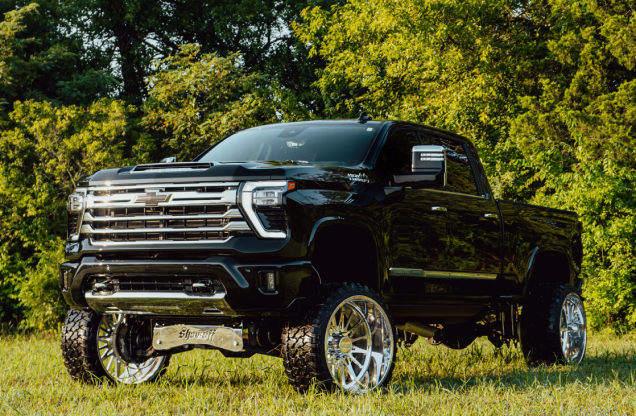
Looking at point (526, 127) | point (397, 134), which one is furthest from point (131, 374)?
point (526, 127)

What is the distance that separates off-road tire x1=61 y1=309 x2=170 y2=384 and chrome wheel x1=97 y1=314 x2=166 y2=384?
5 centimetres

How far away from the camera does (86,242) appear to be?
5719mm

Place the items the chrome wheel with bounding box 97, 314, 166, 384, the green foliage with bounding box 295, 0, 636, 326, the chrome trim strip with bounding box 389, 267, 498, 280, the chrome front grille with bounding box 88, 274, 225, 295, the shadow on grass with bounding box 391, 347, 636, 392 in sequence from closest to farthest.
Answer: the chrome front grille with bounding box 88, 274, 225, 295, the chrome trim strip with bounding box 389, 267, 498, 280, the shadow on grass with bounding box 391, 347, 636, 392, the chrome wheel with bounding box 97, 314, 166, 384, the green foliage with bounding box 295, 0, 636, 326

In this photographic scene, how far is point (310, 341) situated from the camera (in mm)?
5242

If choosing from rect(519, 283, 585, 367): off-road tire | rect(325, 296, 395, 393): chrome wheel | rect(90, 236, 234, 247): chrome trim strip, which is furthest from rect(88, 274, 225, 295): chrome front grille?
rect(519, 283, 585, 367): off-road tire

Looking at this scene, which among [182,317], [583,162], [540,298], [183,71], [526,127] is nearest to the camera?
[182,317]

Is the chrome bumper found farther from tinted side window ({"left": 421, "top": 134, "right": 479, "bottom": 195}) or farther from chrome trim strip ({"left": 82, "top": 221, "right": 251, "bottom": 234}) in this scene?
tinted side window ({"left": 421, "top": 134, "right": 479, "bottom": 195})

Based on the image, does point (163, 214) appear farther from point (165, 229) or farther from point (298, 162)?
point (298, 162)

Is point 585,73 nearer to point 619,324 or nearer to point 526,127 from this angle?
point 526,127

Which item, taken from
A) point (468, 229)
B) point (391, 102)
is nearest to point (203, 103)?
point (391, 102)

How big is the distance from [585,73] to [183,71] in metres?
9.99

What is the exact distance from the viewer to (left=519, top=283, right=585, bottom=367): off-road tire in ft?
Answer: 25.6

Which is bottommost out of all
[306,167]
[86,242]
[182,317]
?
[182,317]

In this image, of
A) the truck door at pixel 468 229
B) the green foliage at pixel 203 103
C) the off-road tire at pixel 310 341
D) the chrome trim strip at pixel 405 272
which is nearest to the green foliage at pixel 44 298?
the green foliage at pixel 203 103
